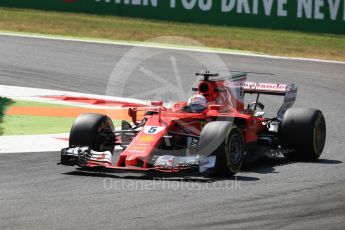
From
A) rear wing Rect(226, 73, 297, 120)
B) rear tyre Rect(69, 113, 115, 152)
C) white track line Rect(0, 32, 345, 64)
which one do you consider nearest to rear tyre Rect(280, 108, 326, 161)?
rear wing Rect(226, 73, 297, 120)

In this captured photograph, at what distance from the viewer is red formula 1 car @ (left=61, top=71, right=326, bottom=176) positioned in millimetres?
11273

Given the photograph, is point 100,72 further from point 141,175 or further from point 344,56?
point 141,175

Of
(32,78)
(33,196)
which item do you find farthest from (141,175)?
(32,78)

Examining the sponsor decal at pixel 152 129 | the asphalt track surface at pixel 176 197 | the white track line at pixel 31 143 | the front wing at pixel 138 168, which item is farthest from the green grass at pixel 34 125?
the sponsor decal at pixel 152 129

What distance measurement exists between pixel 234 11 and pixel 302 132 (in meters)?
18.5

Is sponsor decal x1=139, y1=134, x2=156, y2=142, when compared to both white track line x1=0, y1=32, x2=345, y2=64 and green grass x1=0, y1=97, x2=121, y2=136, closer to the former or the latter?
green grass x1=0, y1=97, x2=121, y2=136

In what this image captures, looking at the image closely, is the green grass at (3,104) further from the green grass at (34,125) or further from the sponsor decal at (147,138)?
the sponsor decal at (147,138)

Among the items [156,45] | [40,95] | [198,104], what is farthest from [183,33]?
[198,104]

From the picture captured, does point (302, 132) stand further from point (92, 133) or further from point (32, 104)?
point (32, 104)

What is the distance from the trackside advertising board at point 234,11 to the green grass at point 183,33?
0.26m

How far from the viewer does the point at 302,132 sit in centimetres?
1278

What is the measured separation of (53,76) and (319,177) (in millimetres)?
11462

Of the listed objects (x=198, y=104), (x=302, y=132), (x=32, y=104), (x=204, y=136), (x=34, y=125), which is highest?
(x=198, y=104)

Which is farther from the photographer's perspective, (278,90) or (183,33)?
(183,33)
